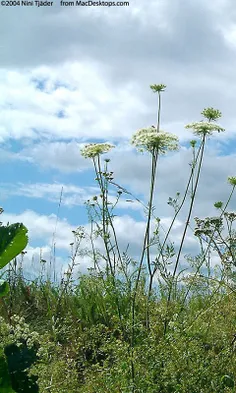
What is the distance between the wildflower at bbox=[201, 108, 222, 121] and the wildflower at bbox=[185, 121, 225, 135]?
0.79 feet

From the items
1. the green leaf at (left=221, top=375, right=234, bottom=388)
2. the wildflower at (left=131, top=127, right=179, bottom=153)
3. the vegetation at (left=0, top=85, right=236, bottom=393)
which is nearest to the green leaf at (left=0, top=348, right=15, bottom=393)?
the vegetation at (left=0, top=85, right=236, bottom=393)

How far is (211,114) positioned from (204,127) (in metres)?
0.29

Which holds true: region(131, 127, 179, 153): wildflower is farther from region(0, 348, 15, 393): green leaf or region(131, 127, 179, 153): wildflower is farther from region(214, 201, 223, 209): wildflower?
region(0, 348, 15, 393): green leaf

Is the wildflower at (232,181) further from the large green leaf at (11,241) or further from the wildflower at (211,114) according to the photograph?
the large green leaf at (11,241)

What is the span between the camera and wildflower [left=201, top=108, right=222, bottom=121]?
559cm

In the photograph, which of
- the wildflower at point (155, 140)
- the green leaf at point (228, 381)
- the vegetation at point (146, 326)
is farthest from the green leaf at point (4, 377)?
the wildflower at point (155, 140)

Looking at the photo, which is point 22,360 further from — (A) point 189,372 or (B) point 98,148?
(B) point 98,148

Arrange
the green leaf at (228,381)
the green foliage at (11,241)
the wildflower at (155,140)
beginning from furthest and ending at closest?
the wildflower at (155,140)
the green leaf at (228,381)
the green foliage at (11,241)

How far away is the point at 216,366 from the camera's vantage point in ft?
12.1

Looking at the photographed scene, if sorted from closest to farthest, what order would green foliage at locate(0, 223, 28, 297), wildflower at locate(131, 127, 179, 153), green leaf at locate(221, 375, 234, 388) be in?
green foliage at locate(0, 223, 28, 297) < green leaf at locate(221, 375, 234, 388) < wildflower at locate(131, 127, 179, 153)

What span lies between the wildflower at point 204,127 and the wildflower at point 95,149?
0.69 m

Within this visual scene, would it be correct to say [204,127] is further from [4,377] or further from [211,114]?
[4,377]

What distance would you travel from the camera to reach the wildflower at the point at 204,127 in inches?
210

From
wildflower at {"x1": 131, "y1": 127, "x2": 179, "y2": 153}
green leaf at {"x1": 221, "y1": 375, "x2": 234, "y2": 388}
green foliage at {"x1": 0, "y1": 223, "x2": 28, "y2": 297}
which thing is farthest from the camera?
wildflower at {"x1": 131, "y1": 127, "x2": 179, "y2": 153}
